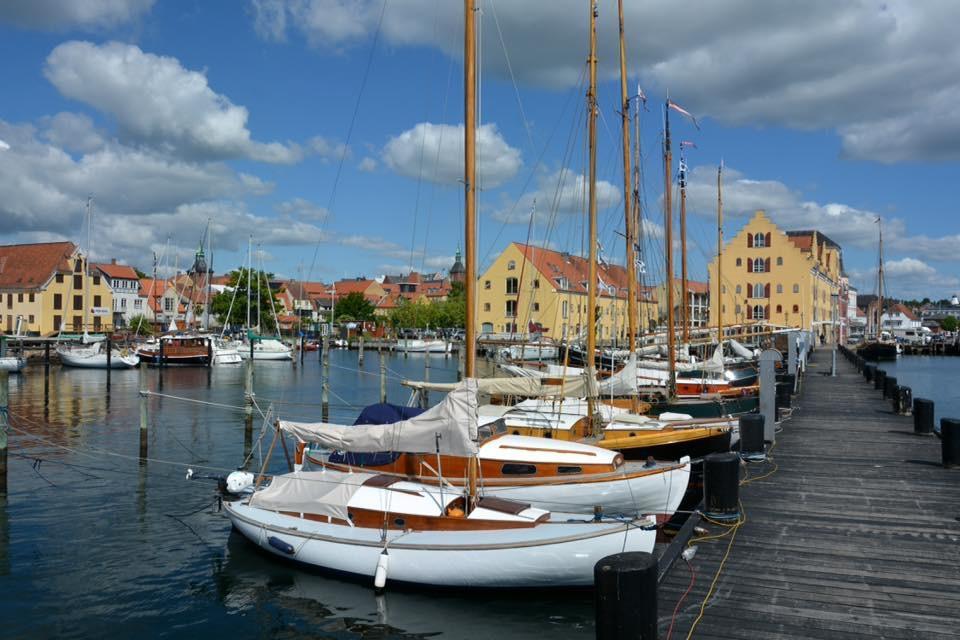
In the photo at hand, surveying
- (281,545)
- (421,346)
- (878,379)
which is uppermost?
(878,379)

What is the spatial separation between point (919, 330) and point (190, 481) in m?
192

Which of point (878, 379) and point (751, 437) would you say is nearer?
point (751, 437)

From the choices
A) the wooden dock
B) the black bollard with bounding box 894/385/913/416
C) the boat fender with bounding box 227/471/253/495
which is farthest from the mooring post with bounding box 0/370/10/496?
the black bollard with bounding box 894/385/913/416

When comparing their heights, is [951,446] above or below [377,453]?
above

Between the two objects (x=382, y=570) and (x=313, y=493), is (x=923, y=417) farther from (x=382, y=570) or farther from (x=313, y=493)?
(x=313, y=493)

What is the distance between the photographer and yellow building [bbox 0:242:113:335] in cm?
10298

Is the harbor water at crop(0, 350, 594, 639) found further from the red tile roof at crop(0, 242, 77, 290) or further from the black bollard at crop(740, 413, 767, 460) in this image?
the red tile roof at crop(0, 242, 77, 290)

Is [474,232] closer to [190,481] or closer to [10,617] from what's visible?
[10,617]

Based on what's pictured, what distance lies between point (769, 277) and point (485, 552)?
300ft

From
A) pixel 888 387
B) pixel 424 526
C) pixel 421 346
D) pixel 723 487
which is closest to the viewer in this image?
pixel 723 487

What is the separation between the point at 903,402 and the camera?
30750 mm

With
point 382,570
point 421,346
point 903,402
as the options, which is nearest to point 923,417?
point 903,402

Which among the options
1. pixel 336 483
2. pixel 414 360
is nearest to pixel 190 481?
pixel 336 483

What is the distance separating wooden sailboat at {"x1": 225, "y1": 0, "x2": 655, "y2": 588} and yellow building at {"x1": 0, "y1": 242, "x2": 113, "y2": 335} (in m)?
97.2
